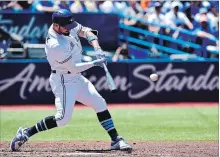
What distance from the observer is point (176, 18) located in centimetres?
1672

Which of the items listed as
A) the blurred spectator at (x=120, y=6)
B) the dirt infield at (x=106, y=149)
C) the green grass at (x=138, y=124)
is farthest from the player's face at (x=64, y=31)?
the blurred spectator at (x=120, y=6)

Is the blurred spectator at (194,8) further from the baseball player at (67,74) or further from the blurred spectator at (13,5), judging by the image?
the baseball player at (67,74)

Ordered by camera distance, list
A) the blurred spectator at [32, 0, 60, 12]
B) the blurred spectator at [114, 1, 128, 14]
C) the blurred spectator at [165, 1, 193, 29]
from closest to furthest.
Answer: the blurred spectator at [32, 0, 60, 12], the blurred spectator at [165, 1, 193, 29], the blurred spectator at [114, 1, 128, 14]

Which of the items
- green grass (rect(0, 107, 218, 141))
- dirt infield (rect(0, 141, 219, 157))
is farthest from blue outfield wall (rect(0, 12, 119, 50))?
dirt infield (rect(0, 141, 219, 157))

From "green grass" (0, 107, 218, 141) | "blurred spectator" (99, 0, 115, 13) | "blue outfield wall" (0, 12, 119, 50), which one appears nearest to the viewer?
"green grass" (0, 107, 218, 141)

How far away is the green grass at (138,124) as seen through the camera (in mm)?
9922

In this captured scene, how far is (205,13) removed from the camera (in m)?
16.5

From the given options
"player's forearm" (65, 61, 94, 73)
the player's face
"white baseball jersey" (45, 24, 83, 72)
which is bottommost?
"player's forearm" (65, 61, 94, 73)

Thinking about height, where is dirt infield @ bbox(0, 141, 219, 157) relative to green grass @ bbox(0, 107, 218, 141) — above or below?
above

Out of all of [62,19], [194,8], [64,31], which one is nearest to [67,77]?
[64,31]

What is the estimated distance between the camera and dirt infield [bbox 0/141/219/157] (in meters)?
7.75

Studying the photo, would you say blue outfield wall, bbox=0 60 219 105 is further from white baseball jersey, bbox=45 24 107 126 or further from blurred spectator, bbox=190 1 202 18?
white baseball jersey, bbox=45 24 107 126

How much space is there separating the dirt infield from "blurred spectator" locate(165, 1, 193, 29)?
797cm

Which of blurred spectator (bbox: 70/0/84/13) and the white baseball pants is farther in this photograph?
blurred spectator (bbox: 70/0/84/13)
